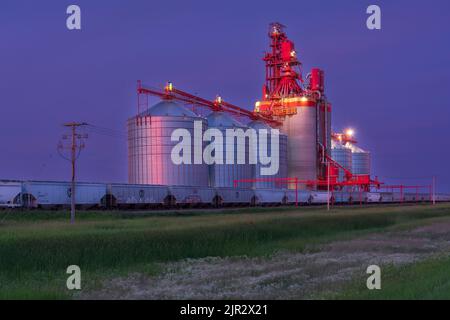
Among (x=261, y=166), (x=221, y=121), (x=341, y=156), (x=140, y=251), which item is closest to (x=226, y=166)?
(x=221, y=121)

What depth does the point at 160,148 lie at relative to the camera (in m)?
68.9

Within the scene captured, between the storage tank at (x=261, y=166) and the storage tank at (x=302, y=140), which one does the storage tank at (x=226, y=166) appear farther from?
the storage tank at (x=302, y=140)

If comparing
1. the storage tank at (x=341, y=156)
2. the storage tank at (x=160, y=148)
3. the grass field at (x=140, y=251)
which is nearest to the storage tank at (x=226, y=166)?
the storage tank at (x=160, y=148)

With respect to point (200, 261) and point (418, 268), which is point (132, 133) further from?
point (418, 268)

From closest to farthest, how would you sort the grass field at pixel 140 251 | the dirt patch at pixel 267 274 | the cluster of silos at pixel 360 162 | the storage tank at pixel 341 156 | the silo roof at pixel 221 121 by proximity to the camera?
the dirt patch at pixel 267 274, the grass field at pixel 140 251, the silo roof at pixel 221 121, the storage tank at pixel 341 156, the cluster of silos at pixel 360 162

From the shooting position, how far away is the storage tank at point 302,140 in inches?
3723

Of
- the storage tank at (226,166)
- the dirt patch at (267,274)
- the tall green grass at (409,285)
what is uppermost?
the storage tank at (226,166)

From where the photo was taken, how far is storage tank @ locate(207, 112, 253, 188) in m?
77.5

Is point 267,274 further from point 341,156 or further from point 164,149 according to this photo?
point 341,156

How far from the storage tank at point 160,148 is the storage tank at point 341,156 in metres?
50.0

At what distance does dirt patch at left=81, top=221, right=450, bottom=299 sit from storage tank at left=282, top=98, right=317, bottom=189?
64669 mm

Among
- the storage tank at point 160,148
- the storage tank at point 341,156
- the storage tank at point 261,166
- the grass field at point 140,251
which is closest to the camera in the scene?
the grass field at point 140,251

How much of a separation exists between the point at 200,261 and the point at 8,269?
7.22 metres
